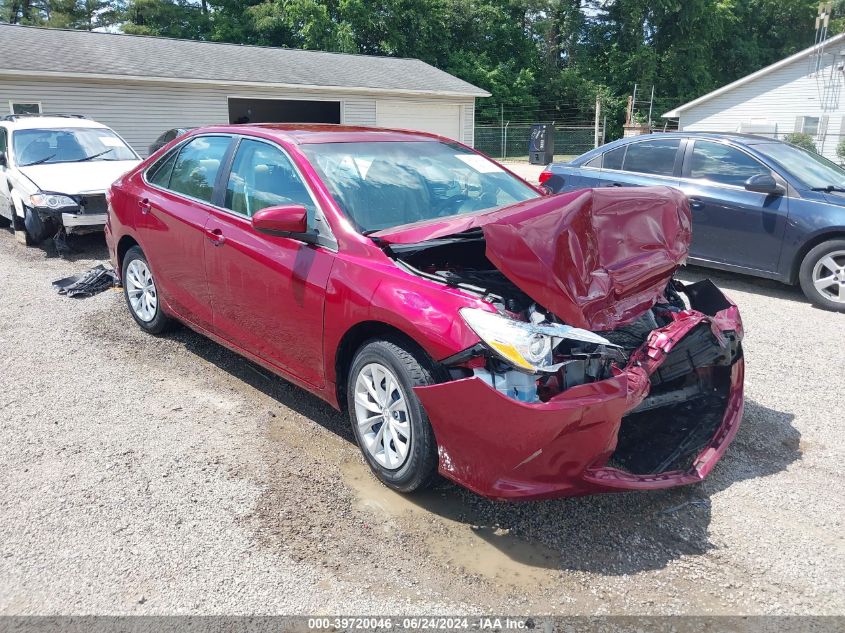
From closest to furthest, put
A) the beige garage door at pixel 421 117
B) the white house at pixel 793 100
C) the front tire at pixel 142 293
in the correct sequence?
the front tire at pixel 142 293 < the beige garage door at pixel 421 117 < the white house at pixel 793 100

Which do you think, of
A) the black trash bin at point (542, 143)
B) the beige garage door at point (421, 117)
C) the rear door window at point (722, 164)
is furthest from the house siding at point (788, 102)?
the rear door window at point (722, 164)

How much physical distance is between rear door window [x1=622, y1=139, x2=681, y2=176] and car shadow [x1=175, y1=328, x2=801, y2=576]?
14.9ft

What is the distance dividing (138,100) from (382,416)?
1965 centimetres

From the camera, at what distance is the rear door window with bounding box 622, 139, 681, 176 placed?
7773mm

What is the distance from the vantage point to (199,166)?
A: 4.77m

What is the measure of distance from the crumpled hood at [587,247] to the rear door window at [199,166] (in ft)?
5.50

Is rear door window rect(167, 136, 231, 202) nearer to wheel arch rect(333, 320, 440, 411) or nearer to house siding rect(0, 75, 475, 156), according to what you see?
wheel arch rect(333, 320, 440, 411)

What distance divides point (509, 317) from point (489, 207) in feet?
4.60

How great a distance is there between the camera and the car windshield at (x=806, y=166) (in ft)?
22.5

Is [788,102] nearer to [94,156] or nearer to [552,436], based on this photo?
[94,156]

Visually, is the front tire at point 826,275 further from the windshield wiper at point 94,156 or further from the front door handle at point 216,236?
the windshield wiper at point 94,156

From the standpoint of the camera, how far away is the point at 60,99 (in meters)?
18.5

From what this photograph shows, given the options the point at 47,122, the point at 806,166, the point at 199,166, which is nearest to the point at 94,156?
the point at 47,122

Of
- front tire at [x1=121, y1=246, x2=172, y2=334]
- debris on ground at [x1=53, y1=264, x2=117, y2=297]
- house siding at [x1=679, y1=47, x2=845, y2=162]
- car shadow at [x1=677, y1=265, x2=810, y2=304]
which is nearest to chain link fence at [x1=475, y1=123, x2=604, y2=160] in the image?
house siding at [x1=679, y1=47, x2=845, y2=162]
